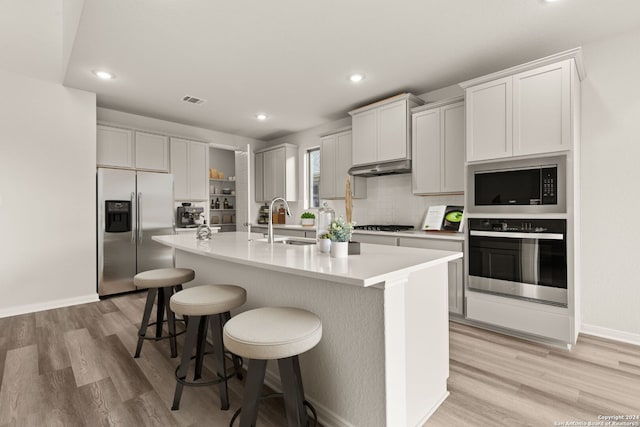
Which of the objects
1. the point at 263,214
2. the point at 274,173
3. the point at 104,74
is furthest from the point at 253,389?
the point at 263,214

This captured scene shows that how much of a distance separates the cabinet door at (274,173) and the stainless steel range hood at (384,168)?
183 centimetres

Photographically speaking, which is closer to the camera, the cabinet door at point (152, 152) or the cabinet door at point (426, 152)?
the cabinet door at point (426, 152)

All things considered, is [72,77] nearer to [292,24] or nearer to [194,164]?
[194,164]

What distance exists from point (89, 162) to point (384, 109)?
376cm

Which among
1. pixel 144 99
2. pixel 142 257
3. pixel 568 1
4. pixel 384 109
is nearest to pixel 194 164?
pixel 144 99

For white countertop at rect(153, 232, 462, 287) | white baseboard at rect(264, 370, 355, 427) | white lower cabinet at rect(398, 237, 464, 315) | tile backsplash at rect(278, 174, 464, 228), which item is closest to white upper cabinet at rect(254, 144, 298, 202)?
tile backsplash at rect(278, 174, 464, 228)

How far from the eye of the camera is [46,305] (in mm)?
3680

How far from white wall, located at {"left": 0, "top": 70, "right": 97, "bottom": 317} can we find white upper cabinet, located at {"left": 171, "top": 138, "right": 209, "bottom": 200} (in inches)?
45.0

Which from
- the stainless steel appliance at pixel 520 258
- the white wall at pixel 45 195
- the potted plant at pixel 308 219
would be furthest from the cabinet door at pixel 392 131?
the white wall at pixel 45 195

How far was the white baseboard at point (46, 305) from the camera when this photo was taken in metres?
3.47

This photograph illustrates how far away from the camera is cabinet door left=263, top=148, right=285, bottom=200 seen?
5711 mm

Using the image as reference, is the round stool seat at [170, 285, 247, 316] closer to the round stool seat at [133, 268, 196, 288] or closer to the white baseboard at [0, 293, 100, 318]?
the round stool seat at [133, 268, 196, 288]

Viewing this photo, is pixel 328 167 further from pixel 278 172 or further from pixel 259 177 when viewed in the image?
pixel 259 177

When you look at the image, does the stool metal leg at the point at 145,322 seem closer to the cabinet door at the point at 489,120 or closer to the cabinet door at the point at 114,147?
the cabinet door at the point at 114,147
